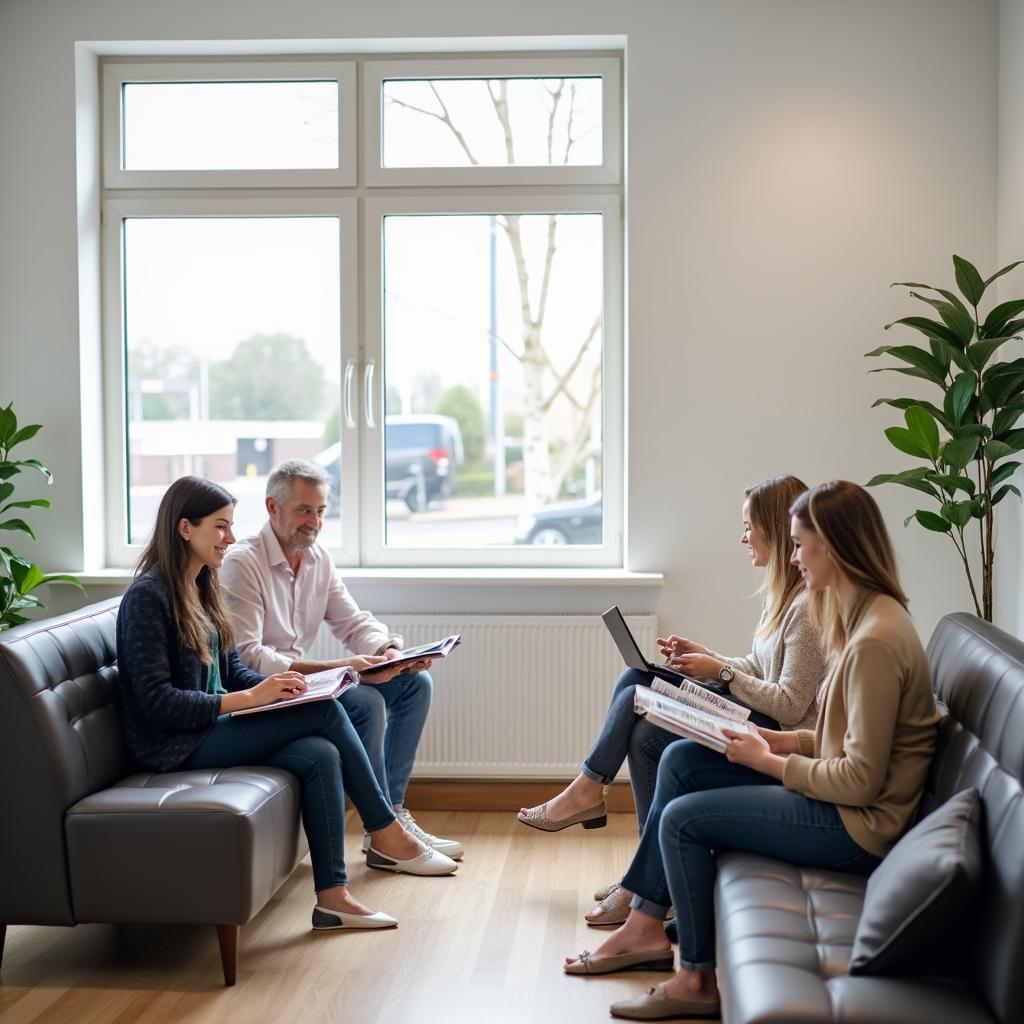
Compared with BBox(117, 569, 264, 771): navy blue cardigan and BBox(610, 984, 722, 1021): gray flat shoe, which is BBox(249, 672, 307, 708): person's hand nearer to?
BBox(117, 569, 264, 771): navy blue cardigan

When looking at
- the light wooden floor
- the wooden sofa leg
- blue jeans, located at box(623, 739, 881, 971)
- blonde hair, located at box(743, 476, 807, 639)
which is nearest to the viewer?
blue jeans, located at box(623, 739, 881, 971)

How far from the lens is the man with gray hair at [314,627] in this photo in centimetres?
354

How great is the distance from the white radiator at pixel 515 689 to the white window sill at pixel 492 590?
6 cm

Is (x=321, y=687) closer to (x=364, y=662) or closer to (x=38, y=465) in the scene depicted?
(x=364, y=662)

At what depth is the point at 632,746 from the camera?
10.4 feet

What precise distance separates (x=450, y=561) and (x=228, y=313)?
127 cm

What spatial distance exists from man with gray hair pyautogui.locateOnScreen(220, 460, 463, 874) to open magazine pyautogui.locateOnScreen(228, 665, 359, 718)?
161mm

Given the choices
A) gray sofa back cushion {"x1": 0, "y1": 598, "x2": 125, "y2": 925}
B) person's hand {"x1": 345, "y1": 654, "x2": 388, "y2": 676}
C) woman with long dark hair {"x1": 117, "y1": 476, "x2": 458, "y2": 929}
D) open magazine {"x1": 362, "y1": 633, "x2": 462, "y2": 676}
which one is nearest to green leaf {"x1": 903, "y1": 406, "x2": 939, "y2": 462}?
open magazine {"x1": 362, "y1": 633, "x2": 462, "y2": 676}

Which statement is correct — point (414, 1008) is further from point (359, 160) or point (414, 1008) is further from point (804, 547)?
point (359, 160)

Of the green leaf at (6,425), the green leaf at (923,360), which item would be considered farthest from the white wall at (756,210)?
the green leaf at (6,425)

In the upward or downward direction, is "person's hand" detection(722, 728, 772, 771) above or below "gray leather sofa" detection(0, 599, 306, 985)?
above

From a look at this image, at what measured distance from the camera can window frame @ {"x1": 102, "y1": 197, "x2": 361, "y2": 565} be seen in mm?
4355

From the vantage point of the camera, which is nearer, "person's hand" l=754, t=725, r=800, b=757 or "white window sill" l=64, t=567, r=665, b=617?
"person's hand" l=754, t=725, r=800, b=757

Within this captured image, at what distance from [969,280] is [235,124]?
2.67 metres
